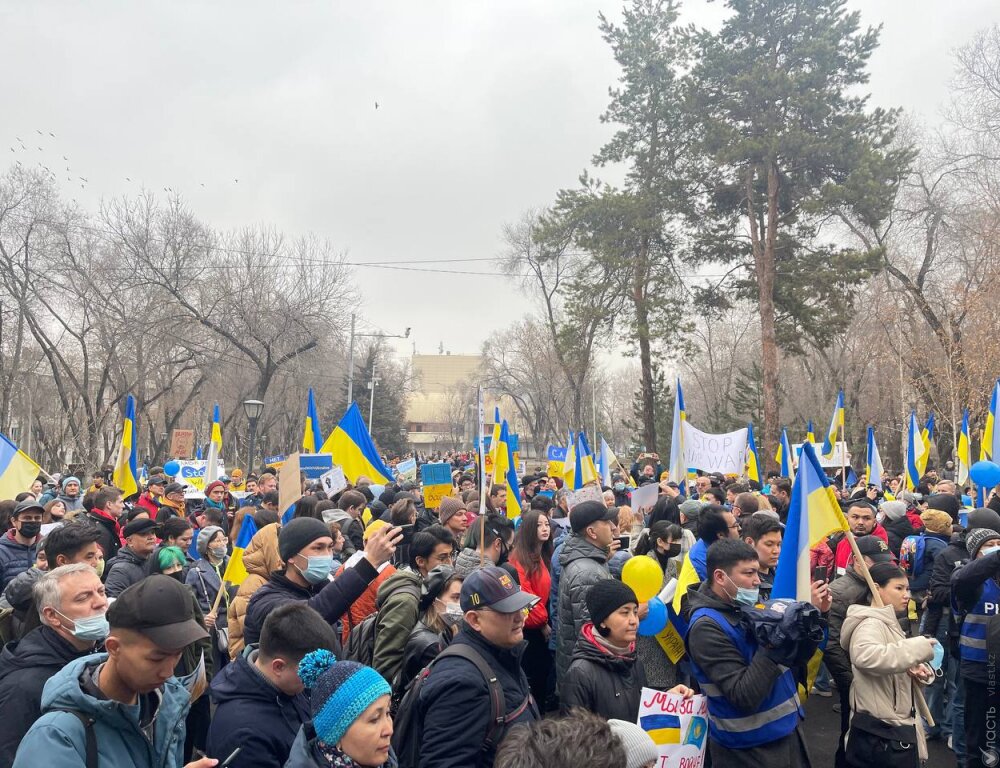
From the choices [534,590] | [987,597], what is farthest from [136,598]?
[987,597]

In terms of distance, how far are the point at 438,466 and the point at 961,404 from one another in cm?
2316

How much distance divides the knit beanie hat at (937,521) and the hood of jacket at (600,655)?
194 inches

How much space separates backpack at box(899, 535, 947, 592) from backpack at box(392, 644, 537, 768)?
18.7ft

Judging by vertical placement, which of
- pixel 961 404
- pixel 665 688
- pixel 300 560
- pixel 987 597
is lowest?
pixel 665 688

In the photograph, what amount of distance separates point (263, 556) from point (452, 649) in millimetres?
2566

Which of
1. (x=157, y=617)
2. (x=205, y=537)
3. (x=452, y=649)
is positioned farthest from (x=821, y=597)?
(x=205, y=537)

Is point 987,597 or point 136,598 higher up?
point 136,598

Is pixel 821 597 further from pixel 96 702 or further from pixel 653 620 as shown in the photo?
pixel 96 702

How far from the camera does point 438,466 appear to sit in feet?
28.2

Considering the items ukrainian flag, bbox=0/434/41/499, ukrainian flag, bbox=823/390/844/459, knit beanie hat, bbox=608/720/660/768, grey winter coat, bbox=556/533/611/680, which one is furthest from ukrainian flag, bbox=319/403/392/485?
ukrainian flag, bbox=823/390/844/459

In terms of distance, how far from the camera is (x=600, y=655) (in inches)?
155

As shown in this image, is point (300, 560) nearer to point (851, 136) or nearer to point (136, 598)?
point (136, 598)

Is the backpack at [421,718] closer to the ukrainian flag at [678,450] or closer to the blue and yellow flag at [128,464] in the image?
the ukrainian flag at [678,450]

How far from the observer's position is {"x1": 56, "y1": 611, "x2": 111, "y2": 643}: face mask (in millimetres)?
3316
